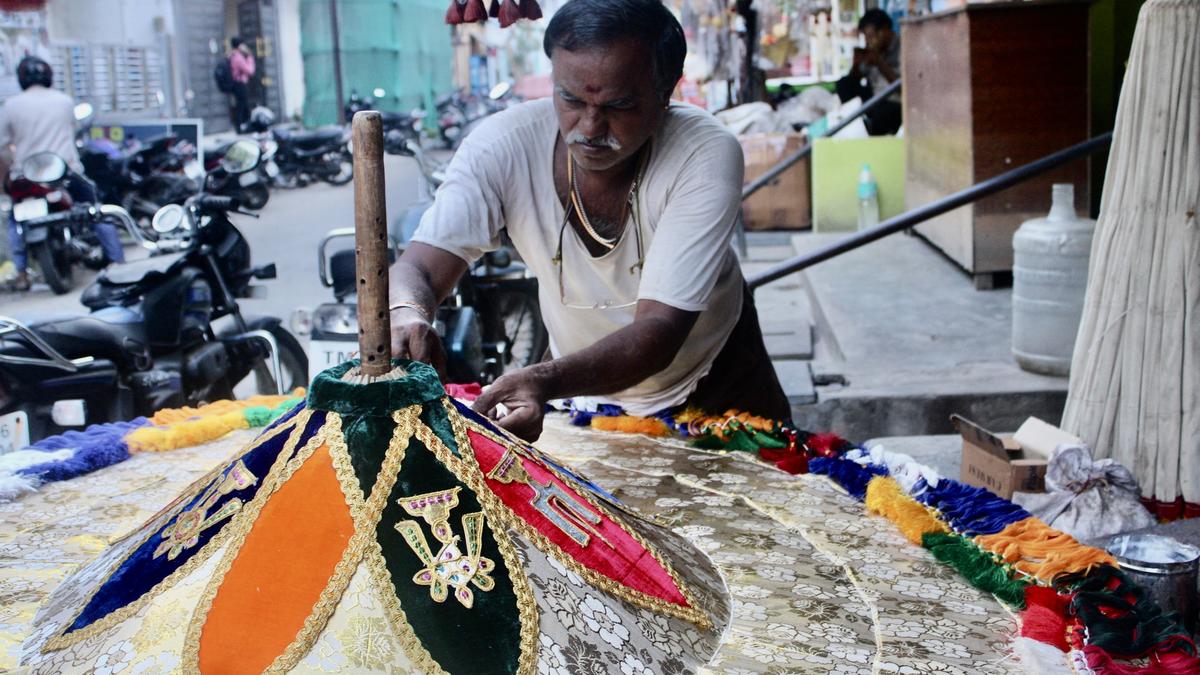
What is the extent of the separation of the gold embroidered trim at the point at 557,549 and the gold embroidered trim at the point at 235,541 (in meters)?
0.15

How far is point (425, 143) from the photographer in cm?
1583

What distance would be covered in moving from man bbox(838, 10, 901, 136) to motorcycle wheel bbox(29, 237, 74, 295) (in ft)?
19.8

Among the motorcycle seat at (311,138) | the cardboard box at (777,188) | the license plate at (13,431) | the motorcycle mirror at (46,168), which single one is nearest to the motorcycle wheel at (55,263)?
the motorcycle mirror at (46,168)

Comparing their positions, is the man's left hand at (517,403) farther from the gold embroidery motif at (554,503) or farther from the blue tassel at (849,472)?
the blue tassel at (849,472)

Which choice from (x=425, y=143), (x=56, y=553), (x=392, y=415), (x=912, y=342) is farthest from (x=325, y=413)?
(x=425, y=143)

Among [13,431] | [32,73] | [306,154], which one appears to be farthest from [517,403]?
[306,154]

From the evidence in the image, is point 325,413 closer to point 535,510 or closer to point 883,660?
point 535,510

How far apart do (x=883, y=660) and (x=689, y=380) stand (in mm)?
1245

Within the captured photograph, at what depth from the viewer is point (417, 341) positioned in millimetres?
1933

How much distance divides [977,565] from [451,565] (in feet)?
2.68

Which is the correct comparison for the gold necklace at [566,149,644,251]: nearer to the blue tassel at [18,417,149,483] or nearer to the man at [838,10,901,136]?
the blue tassel at [18,417,149,483]

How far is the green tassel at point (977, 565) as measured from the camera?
1661 mm

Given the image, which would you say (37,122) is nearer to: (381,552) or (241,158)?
(241,158)

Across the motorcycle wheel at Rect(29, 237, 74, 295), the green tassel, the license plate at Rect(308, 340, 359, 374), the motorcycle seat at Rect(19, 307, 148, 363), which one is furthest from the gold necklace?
the motorcycle wheel at Rect(29, 237, 74, 295)
